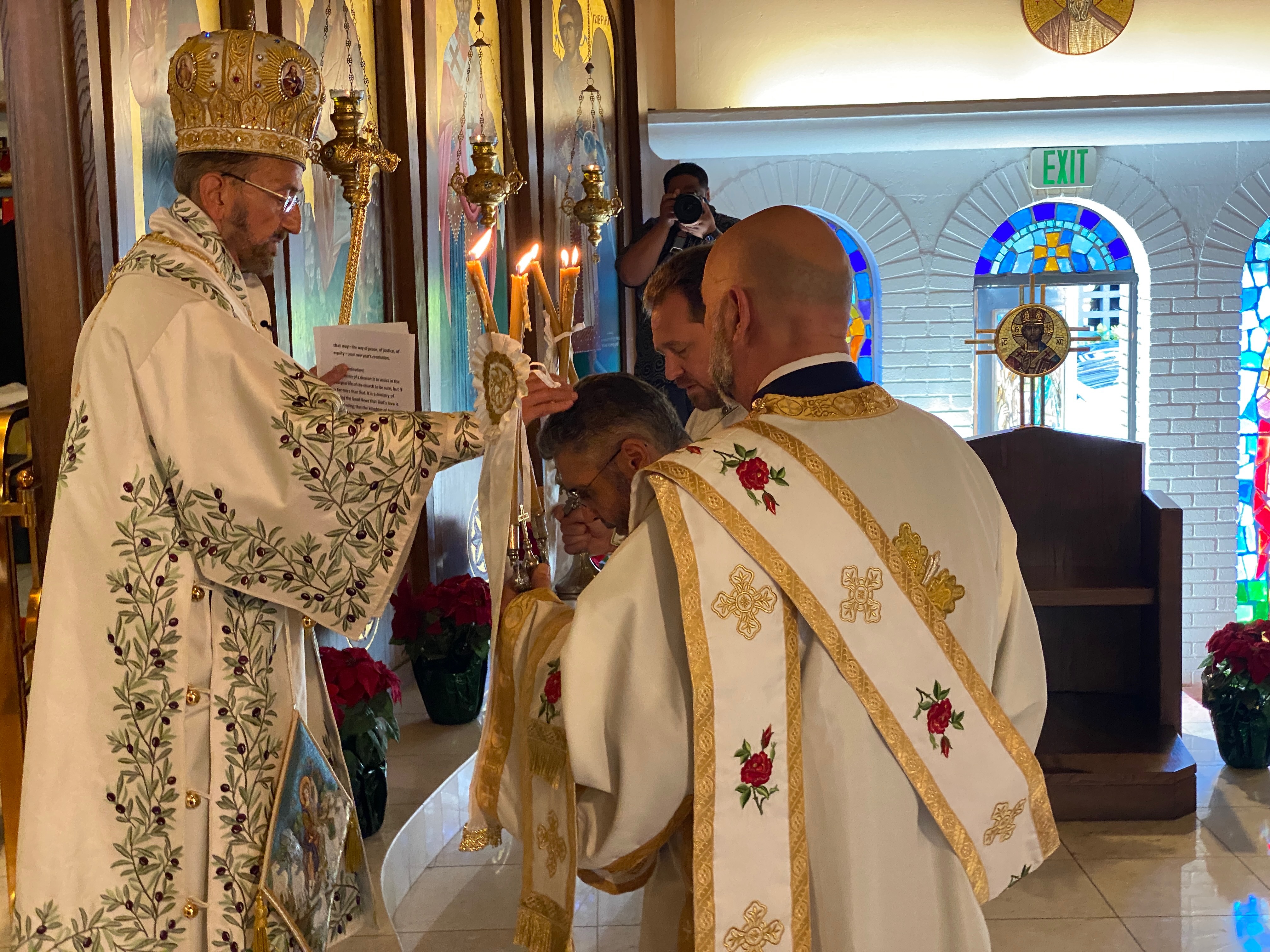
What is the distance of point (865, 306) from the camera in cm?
866

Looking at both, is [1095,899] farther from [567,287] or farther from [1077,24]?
[1077,24]

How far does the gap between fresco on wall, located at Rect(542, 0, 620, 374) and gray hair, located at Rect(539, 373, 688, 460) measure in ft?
9.70

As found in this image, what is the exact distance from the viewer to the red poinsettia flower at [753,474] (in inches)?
69.5

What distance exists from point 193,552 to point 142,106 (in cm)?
109

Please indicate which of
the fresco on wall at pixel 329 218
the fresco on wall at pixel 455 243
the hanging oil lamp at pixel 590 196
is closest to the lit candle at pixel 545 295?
the fresco on wall at pixel 329 218

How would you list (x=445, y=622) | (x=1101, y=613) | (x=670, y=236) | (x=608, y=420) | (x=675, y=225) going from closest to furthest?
(x=608, y=420), (x=445, y=622), (x=1101, y=613), (x=675, y=225), (x=670, y=236)

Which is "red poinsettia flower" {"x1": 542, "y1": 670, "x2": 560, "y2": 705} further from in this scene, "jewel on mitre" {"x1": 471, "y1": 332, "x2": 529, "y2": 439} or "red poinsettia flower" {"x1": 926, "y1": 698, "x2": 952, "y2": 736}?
"red poinsettia flower" {"x1": 926, "y1": 698, "x2": 952, "y2": 736}

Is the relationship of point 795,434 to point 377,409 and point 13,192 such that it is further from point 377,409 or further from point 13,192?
point 13,192

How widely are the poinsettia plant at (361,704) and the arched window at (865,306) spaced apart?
5.73m

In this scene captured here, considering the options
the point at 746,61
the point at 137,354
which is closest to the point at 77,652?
the point at 137,354

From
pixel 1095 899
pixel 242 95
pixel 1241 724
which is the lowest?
pixel 1095 899

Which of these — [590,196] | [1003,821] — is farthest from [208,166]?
[590,196]

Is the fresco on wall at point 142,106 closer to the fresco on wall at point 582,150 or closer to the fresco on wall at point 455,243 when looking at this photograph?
the fresco on wall at point 455,243

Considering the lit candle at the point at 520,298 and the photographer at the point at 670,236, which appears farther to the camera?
the photographer at the point at 670,236
